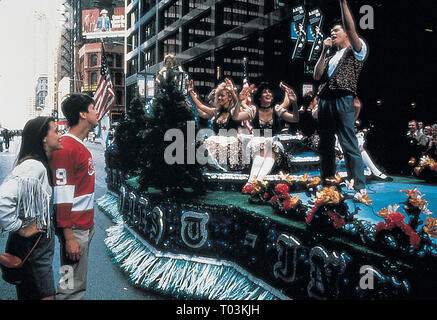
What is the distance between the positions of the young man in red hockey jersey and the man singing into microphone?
2297 mm

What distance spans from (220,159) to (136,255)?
2237mm

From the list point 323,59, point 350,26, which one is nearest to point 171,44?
point 323,59

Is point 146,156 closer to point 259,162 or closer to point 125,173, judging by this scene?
point 259,162

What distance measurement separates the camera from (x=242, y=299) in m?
3.49

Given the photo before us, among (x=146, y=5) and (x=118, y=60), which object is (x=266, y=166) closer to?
(x=146, y=5)

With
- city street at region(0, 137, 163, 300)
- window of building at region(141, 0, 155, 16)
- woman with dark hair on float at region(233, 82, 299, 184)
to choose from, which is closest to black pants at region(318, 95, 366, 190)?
woman with dark hair on float at region(233, 82, 299, 184)

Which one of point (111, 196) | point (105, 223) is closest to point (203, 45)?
point (111, 196)

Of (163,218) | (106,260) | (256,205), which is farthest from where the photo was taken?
(106,260)

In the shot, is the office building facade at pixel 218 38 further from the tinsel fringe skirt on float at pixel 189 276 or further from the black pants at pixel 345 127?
the tinsel fringe skirt on float at pixel 189 276

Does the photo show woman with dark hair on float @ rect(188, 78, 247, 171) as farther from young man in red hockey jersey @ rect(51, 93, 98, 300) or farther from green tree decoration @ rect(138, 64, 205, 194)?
young man in red hockey jersey @ rect(51, 93, 98, 300)

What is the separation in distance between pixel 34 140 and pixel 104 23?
73.7 metres

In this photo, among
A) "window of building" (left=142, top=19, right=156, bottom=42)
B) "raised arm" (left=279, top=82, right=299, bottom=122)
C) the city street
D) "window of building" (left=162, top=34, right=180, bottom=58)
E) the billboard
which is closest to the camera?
the city street

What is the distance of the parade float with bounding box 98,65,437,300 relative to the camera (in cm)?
243

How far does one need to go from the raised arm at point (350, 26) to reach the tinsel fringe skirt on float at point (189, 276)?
95.0 inches
